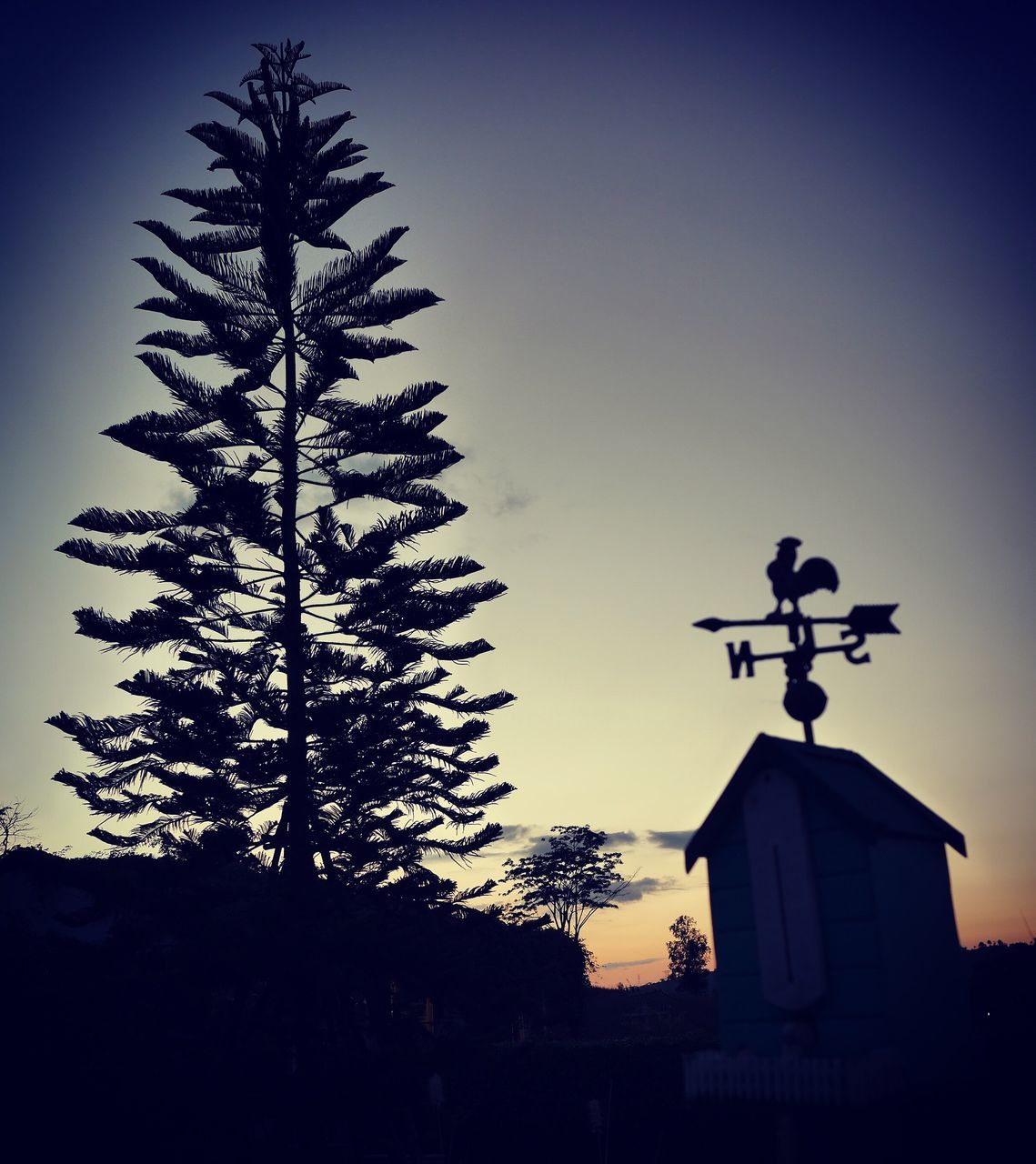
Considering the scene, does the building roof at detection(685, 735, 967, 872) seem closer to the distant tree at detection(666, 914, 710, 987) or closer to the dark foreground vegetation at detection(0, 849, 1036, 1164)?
the dark foreground vegetation at detection(0, 849, 1036, 1164)

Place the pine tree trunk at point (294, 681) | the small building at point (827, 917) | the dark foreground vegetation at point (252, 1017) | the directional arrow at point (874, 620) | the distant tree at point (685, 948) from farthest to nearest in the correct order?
the distant tree at point (685, 948) → the pine tree trunk at point (294, 681) → the dark foreground vegetation at point (252, 1017) → the directional arrow at point (874, 620) → the small building at point (827, 917)

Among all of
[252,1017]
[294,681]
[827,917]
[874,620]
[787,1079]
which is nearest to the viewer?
[787,1079]

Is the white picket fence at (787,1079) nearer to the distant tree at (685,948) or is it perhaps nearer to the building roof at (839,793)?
the building roof at (839,793)

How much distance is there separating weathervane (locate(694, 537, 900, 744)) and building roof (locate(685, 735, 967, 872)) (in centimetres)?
36

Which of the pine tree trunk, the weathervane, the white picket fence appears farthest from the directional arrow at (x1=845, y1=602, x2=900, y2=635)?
the pine tree trunk

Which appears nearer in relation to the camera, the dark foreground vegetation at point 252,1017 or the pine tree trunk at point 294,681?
the dark foreground vegetation at point 252,1017

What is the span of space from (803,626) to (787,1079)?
1.82 metres

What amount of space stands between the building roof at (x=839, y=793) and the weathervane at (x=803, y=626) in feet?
1.19

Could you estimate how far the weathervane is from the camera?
4.15 m

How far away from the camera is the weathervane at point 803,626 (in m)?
4.15

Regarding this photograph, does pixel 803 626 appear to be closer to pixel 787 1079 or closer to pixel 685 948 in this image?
pixel 787 1079

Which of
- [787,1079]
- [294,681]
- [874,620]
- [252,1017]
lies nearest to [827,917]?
[787,1079]

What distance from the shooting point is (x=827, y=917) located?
3268 mm

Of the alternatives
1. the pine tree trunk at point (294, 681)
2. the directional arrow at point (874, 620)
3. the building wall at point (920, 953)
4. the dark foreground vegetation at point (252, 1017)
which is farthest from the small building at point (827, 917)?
the pine tree trunk at point (294, 681)
